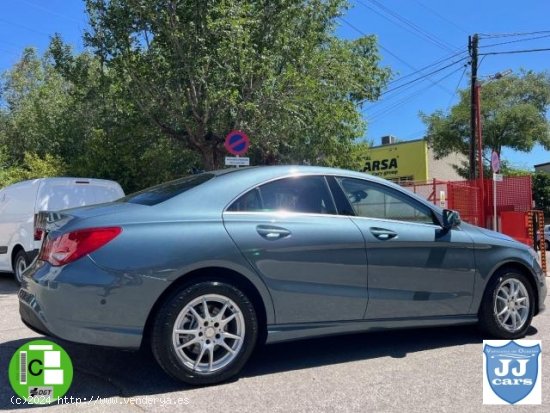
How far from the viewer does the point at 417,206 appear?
5.20m

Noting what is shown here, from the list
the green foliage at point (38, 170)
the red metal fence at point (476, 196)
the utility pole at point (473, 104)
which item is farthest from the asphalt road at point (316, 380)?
the utility pole at point (473, 104)

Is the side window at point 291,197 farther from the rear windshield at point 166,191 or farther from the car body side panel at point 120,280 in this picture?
the car body side panel at point 120,280

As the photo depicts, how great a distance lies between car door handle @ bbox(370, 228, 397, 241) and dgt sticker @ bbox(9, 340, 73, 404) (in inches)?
101

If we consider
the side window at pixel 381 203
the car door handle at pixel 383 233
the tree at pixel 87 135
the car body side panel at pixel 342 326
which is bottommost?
the car body side panel at pixel 342 326

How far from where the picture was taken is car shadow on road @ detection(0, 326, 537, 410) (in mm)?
4047

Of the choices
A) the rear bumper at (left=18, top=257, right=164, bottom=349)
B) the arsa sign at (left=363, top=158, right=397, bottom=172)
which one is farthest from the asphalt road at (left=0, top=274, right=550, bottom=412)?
the arsa sign at (left=363, top=158, right=397, bottom=172)

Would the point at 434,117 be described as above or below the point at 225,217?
above

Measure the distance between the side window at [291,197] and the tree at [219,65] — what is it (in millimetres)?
6167

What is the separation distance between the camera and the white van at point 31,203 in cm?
912

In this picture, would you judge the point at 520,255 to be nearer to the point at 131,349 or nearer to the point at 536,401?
the point at 536,401

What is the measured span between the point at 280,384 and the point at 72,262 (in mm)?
1706

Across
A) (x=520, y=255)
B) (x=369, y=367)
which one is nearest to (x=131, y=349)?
(x=369, y=367)

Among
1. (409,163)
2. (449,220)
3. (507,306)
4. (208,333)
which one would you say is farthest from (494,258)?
(409,163)

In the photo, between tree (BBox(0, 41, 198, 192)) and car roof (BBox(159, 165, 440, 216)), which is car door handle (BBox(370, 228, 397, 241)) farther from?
tree (BBox(0, 41, 198, 192))
